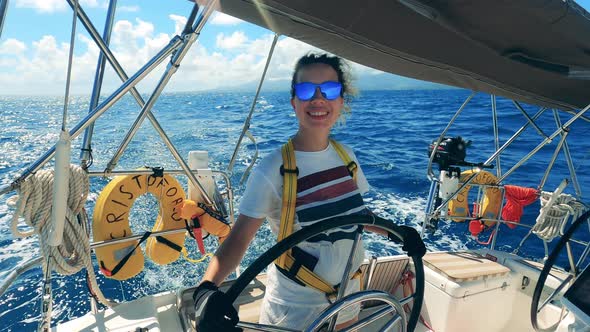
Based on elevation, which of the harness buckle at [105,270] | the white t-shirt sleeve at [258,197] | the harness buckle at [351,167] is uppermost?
the harness buckle at [351,167]

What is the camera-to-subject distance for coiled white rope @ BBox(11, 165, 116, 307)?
138cm

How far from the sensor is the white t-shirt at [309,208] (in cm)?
114

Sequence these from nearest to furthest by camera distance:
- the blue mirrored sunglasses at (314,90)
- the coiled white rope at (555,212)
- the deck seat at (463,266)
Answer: the blue mirrored sunglasses at (314,90) < the deck seat at (463,266) < the coiled white rope at (555,212)

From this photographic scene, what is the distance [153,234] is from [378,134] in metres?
10.7

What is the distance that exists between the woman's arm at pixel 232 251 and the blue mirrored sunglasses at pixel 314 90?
457mm

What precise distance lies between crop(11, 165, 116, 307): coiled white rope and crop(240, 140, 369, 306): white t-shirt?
85 centimetres

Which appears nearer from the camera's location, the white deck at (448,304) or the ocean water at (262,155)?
the white deck at (448,304)

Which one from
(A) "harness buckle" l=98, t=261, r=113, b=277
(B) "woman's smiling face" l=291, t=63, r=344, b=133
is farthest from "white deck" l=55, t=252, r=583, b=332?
(B) "woman's smiling face" l=291, t=63, r=344, b=133

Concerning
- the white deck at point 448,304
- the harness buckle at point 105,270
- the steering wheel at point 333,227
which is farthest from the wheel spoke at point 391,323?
the harness buckle at point 105,270

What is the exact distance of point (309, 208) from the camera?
1.19m

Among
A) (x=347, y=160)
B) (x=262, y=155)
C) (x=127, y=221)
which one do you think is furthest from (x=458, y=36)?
(x=262, y=155)

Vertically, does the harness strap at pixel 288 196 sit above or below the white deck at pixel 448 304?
above

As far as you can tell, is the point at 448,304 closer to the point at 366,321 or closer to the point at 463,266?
the point at 463,266

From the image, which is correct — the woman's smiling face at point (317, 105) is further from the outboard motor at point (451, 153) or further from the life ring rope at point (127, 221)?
the outboard motor at point (451, 153)
